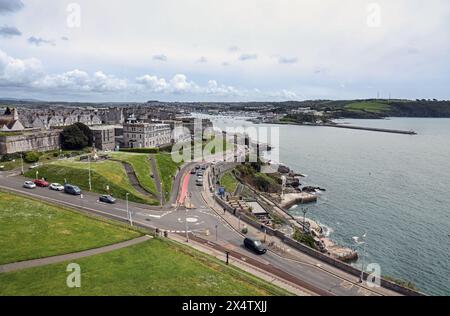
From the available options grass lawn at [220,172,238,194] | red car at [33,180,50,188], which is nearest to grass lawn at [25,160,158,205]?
red car at [33,180,50,188]

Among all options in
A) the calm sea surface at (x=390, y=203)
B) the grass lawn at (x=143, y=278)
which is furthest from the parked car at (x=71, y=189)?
the calm sea surface at (x=390, y=203)

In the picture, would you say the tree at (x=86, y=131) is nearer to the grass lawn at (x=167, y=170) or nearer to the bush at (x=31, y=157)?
the bush at (x=31, y=157)

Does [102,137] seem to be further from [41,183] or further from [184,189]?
[184,189]

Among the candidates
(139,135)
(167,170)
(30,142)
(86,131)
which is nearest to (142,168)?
(167,170)

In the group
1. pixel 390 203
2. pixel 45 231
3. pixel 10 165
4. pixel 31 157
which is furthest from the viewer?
pixel 390 203

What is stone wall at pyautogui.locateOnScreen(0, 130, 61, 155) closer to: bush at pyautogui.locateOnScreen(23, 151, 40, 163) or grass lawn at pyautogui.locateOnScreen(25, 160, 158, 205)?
bush at pyautogui.locateOnScreen(23, 151, 40, 163)

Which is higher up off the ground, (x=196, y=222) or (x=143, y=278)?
(x=143, y=278)
